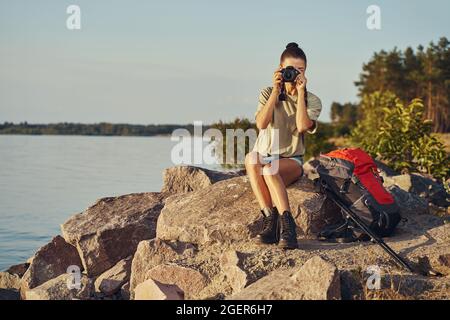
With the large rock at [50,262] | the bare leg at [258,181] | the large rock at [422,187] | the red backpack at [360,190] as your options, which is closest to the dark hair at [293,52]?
the bare leg at [258,181]

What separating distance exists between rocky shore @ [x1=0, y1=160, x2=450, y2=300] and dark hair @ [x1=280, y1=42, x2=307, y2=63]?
1.44m

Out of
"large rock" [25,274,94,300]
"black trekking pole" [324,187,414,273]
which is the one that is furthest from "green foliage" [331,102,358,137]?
"large rock" [25,274,94,300]

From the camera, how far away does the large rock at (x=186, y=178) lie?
8914mm

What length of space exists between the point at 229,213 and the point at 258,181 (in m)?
0.53

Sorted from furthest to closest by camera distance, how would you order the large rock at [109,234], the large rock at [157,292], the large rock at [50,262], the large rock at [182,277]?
the large rock at [50,262]
the large rock at [109,234]
the large rock at [182,277]
the large rock at [157,292]

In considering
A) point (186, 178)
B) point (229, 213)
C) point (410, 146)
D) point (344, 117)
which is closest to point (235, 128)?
point (410, 146)

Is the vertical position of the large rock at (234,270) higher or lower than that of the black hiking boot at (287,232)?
lower

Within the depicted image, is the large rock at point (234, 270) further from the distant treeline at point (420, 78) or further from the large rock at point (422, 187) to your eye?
the distant treeline at point (420, 78)

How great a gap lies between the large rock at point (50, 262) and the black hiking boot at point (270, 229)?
2.91m

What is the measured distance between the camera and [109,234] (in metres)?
8.14

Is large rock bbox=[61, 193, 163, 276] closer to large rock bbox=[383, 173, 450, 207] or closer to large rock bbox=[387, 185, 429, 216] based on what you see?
large rock bbox=[387, 185, 429, 216]

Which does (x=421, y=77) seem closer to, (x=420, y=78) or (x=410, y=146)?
(x=420, y=78)

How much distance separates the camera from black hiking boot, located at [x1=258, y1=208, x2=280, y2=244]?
Answer: 686 centimetres

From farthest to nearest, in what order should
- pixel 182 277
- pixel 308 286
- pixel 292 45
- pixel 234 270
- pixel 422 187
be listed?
pixel 422 187
pixel 292 45
pixel 182 277
pixel 234 270
pixel 308 286
